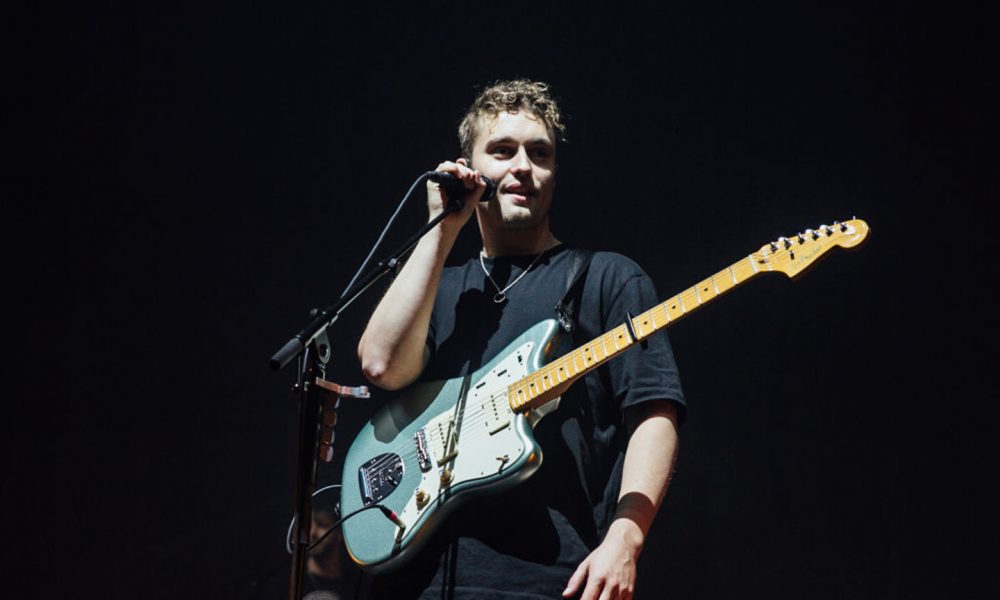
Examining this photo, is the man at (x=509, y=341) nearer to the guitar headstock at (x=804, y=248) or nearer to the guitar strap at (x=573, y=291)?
the guitar strap at (x=573, y=291)

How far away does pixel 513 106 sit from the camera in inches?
81.1

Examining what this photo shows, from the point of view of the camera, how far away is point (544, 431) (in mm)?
1679

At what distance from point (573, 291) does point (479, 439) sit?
380 mm

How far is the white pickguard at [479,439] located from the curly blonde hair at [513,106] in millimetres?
643

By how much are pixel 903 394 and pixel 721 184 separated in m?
0.78

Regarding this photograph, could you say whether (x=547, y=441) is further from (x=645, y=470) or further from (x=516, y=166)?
(x=516, y=166)

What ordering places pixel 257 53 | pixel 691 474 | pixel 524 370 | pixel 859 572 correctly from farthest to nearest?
pixel 257 53 → pixel 691 474 → pixel 859 572 → pixel 524 370

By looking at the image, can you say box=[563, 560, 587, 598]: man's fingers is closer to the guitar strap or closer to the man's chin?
the guitar strap

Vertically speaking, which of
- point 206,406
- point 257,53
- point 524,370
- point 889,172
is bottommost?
point 524,370

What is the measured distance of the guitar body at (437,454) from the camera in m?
1.59

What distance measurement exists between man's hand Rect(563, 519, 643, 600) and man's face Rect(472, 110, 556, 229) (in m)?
0.78

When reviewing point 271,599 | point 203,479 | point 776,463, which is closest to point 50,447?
point 203,479

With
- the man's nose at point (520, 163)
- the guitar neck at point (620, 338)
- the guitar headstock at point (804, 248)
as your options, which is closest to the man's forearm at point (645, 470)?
the guitar neck at point (620, 338)

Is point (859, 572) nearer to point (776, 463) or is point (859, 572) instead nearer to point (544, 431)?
point (776, 463)
